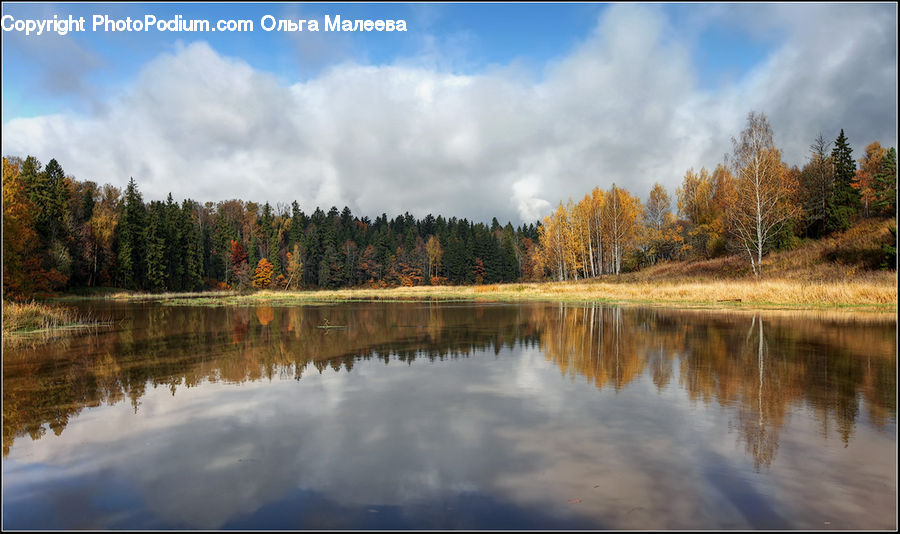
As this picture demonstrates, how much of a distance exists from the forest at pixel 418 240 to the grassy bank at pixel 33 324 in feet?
19.1

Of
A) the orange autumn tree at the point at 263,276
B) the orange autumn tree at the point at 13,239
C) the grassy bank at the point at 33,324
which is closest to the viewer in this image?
the grassy bank at the point at 33,324

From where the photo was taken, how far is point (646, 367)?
1160 cm

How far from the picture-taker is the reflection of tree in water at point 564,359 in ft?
27.1

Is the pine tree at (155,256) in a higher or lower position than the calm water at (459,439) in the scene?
higher

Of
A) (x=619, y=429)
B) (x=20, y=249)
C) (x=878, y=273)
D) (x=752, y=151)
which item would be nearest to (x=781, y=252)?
(x=752, y=151)

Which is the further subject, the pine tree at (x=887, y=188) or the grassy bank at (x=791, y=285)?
the pine tree at (x=887, y=188)

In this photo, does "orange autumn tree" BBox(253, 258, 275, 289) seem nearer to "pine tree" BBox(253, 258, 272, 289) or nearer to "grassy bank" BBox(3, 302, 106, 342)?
"pine tree" BBox(253, 258, 272, 289)

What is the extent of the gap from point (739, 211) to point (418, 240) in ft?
321

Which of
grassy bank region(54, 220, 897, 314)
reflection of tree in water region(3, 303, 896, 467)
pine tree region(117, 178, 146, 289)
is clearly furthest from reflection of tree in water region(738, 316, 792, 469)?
pine tree region(117, 178, 146, 289)

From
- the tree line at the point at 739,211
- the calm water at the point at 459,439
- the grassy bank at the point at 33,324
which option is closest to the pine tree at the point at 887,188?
the tree line at the point at 739,211

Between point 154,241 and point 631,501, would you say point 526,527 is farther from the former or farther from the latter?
point 154,241

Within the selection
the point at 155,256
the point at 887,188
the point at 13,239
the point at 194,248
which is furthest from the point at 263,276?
the point at 887,188

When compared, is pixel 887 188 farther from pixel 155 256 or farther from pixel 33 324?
pixel 155 256

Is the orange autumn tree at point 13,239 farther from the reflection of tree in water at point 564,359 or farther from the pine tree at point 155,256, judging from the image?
the pine tree at point 155,256
